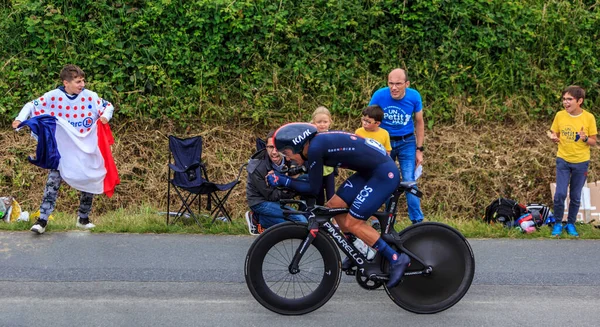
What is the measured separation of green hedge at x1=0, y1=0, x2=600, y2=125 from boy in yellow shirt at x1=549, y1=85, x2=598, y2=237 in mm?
2445

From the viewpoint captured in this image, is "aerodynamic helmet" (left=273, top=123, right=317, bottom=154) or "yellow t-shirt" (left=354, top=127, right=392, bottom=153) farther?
"yellow t-shirt" (left=354, top=127, right=392, bottom=153)

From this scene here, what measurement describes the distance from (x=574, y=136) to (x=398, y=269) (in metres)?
4.25

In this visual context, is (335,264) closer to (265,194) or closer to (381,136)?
(265,194)

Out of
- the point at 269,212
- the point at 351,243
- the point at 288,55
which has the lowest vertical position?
the point at 269,212

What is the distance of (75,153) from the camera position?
887 cm

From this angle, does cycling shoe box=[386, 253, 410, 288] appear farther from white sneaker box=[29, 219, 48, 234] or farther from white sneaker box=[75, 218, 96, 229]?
white sneaker box=[29, 219, 48, 234]

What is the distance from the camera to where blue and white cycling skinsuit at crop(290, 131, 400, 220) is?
5863mm

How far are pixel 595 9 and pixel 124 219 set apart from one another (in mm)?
8276

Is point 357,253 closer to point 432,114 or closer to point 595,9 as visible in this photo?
point 432,114

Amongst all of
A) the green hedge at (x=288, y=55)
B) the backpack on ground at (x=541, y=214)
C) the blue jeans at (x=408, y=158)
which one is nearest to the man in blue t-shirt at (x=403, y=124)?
the blue jeans at (x=408, y=158)

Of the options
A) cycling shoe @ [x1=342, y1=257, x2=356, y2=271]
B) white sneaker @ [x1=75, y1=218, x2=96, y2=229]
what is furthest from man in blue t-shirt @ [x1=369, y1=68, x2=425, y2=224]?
white sneaker @ [x1=75, y1=218, x2=96, y2=229]

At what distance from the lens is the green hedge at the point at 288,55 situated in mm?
11195

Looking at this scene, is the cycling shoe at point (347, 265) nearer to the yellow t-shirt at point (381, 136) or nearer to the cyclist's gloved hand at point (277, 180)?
the cyclist's gloved hand at point (277, 180)

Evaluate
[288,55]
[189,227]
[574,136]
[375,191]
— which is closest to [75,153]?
[189,227]
